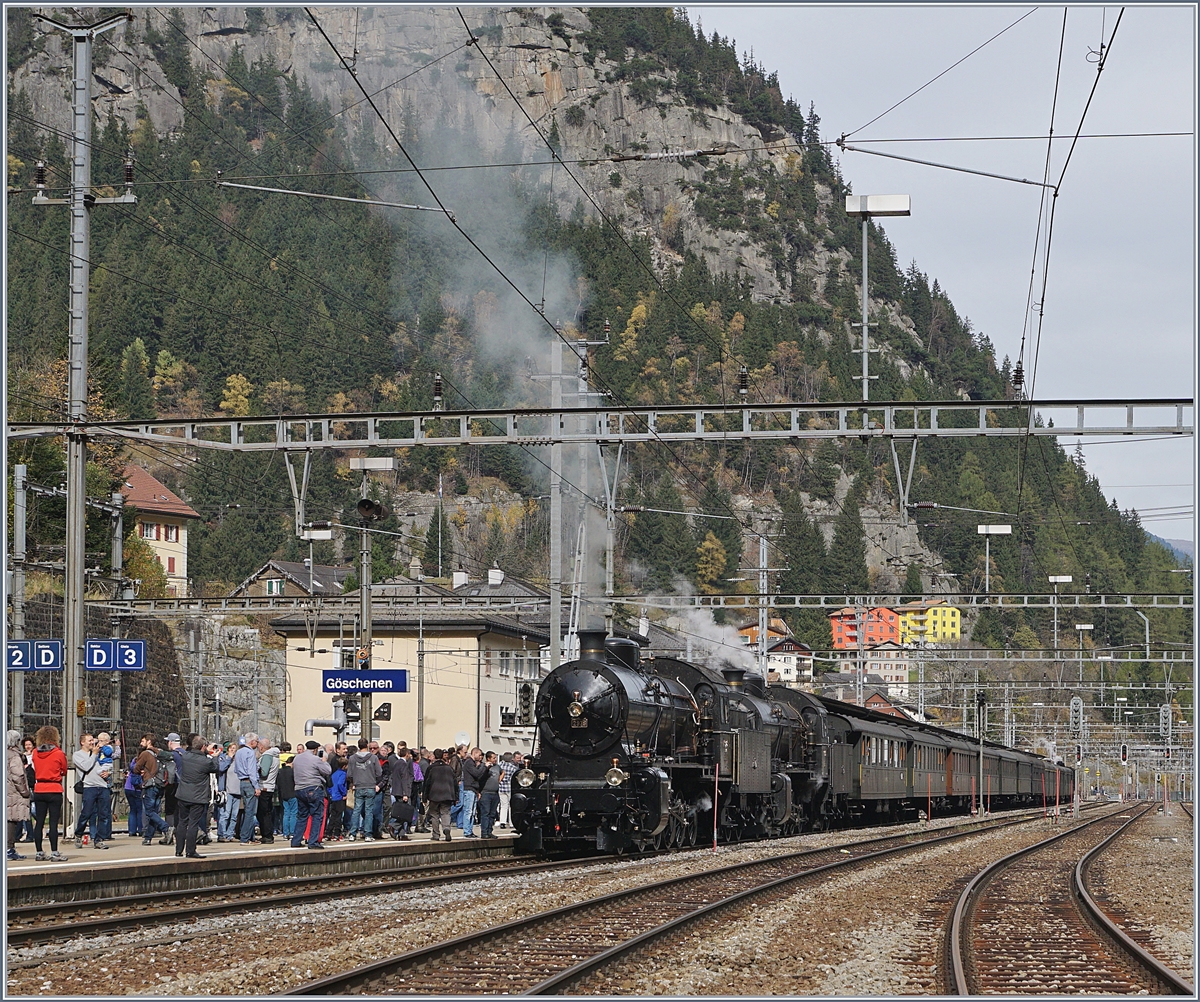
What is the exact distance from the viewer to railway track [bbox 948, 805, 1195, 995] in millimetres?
11945

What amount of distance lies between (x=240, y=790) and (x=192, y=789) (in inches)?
211

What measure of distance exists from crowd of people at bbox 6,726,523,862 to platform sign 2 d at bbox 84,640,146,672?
1.09 meters

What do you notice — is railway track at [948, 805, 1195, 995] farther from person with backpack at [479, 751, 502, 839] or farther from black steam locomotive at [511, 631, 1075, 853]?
person with backpack at [479, 751, 502, 839]

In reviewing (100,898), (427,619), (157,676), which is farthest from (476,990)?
(427,619)

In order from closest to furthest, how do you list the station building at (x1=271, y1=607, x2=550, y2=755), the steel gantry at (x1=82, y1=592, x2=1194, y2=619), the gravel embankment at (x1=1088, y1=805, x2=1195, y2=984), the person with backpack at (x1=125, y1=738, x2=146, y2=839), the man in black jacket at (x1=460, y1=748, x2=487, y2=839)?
the gravel embankment at (x1=1088, y1=805, x2=1195, y2=984), the person with backpack at (x1=125, y1=738, x2=146, y2=839), the man in black jacket at (x1=460, y1=748, x2=487, y2=839), the steel gantry at (x1=82, y1=592, x2=1194, y2=619), the station building at (x1=271, y1=607, x2=550, y2=755)

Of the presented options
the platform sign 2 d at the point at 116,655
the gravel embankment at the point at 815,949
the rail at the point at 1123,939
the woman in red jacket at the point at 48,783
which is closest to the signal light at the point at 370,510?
the platform sign 2 d at the point at 116,655

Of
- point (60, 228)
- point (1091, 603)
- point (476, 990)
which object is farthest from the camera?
point (60, 228)

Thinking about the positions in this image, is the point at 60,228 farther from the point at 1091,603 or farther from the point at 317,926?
the point at 317,926

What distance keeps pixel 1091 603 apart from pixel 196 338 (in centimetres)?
13986

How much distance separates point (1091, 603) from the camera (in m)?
43.8

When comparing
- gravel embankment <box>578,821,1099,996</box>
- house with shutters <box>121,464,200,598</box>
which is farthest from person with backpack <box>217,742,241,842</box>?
house with shutters <box>121,464,200,598</box>

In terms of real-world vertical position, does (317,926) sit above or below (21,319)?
below

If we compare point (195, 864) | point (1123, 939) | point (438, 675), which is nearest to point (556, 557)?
point (195, 864)

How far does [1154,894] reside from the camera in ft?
69.4
